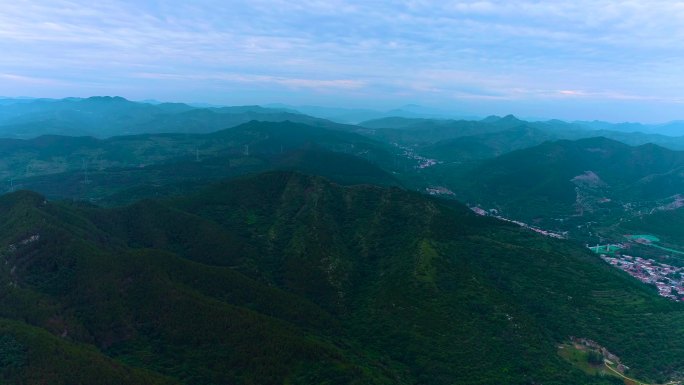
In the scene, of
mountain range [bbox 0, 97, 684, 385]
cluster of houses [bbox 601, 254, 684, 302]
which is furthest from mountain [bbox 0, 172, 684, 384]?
cluster of houses [bbox 601, 254, 684, 302]

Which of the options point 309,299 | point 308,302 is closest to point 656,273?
point 309,299

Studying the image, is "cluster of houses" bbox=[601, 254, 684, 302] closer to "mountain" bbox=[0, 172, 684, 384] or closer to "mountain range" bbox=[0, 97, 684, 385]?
"mountain range" bbox=[0, 97, 684, 385]

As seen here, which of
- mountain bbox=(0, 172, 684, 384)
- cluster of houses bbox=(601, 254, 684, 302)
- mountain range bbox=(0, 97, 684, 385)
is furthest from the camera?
cluster of houses bbox=(601, 254, 684, 302)

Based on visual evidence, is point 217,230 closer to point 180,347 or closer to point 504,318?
point 180,347

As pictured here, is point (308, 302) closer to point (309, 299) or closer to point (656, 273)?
point (309, 299)

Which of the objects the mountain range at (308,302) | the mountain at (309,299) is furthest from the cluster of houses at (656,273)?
the mountain at (309,299)
